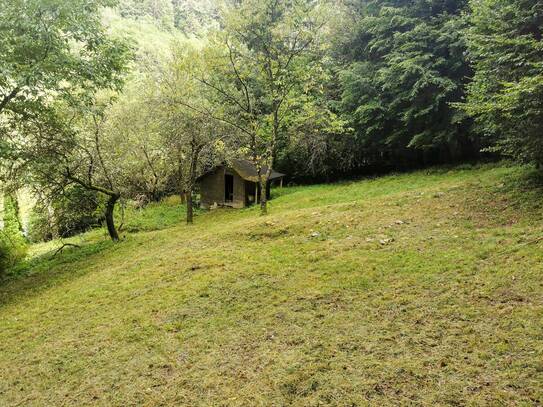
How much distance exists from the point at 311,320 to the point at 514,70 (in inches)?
373

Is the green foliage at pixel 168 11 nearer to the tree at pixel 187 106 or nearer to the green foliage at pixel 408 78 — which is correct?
the green foliage at pixel 408 78

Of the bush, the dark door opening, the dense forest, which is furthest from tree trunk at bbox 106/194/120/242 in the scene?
the dark door opening

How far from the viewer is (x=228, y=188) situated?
2564 centimetres

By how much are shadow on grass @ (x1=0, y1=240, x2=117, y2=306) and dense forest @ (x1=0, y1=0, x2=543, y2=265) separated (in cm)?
78

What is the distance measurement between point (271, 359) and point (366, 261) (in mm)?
3741

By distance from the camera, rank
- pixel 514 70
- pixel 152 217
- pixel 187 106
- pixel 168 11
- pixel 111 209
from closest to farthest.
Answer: pixel 514 70, pixel 111 209, pixel 187 106, pixel 152 217, pixel 168 11

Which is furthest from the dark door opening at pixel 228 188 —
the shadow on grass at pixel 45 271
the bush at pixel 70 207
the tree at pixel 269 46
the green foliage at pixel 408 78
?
the shadow on grass at pixel 45 271

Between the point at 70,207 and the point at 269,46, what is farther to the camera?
the point at 269,46

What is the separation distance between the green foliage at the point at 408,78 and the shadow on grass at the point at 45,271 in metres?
16.0

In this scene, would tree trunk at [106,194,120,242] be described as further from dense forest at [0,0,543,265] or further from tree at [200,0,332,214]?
tree at [200,0,332,214]

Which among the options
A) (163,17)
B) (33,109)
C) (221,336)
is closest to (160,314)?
(221,336)

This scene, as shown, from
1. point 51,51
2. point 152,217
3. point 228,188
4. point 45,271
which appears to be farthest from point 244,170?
point 51,51

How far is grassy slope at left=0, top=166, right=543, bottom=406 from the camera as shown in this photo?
14.4 feet

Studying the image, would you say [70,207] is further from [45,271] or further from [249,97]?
[249,97]
